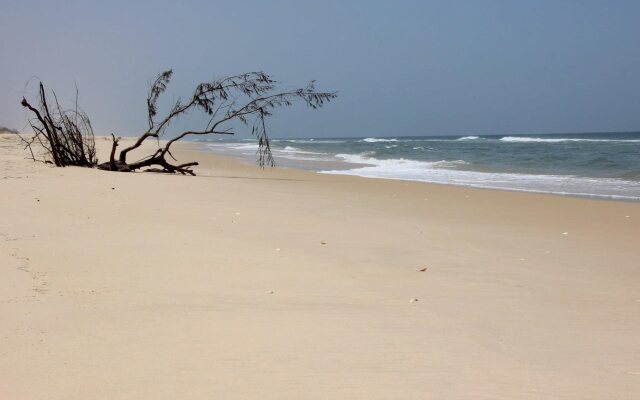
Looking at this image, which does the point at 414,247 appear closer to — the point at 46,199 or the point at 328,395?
the point at 328,395

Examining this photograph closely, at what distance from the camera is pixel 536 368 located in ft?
9.41

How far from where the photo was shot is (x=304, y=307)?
A: 3.73 m

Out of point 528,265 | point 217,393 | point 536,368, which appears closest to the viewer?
point 217,393

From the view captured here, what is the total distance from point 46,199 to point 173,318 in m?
5.01

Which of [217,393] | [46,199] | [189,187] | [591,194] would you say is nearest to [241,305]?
[217,393]

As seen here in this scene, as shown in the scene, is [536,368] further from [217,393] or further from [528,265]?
[528,265]

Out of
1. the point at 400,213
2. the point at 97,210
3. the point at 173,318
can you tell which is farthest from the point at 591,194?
the point at 173,318

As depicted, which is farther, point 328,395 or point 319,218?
point 319,218

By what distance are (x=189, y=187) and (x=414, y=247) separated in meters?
5.50

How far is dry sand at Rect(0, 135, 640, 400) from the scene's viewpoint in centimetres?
264

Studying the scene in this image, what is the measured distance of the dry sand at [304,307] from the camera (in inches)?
104

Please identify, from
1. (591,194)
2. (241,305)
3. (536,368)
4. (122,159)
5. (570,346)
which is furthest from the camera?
(122,159)

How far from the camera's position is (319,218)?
7539 mm

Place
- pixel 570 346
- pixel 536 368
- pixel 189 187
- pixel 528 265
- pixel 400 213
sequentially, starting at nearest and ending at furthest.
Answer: pixel 536 368 < pixel 570 346 < pixel 528 265 < pixel 400 213 < pixel 189 187
